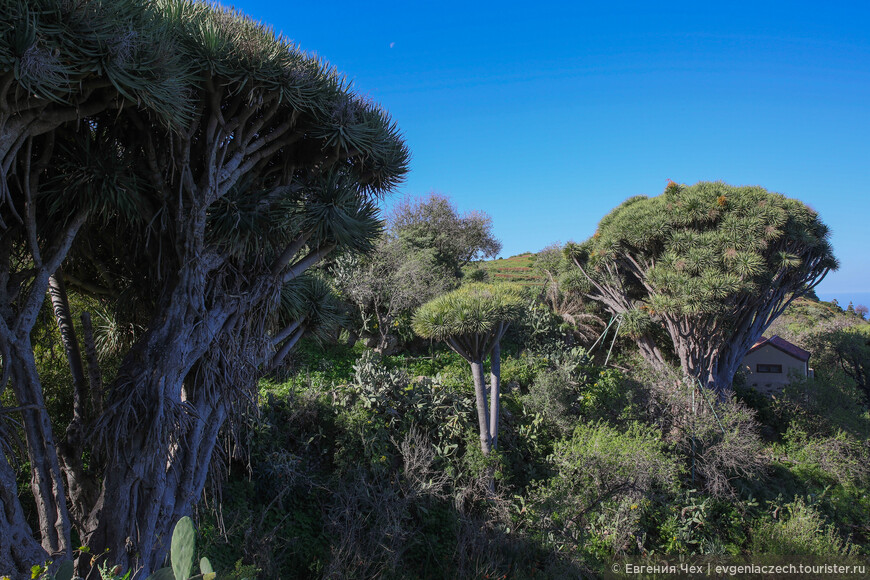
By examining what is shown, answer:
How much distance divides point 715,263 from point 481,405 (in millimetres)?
9225

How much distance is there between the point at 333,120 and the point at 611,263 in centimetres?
1394

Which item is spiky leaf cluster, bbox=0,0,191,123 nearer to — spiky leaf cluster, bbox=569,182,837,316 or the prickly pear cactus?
the prickly pear cactus

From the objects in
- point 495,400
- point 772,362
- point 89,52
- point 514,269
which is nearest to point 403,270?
point 495,400

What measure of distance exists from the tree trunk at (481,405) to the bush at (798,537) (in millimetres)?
5843

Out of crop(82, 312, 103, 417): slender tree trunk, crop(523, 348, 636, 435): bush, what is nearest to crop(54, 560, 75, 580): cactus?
crop(82, 312, 103, 417): slender tree trunk

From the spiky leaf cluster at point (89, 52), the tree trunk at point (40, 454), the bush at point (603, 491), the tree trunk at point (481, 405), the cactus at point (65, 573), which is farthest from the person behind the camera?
the tree trunk at point (481, 405)

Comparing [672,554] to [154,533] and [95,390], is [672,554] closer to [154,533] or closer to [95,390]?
[154,533]

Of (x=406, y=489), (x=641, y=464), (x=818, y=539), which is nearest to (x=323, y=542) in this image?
(x=406, y=489)

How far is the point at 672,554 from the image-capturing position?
31.7 feet

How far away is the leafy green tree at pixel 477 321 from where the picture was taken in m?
9.25

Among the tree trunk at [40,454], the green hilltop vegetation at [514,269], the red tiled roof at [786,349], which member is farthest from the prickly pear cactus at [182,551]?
the green hilltop vegetation at [514,269]

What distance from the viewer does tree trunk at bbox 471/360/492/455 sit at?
10.1 m

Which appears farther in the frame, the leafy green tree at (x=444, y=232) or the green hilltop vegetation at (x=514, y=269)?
the green hilltop vegetation at (x=514, y=269)

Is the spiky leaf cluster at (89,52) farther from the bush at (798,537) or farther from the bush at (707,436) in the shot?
the bush at (798,537)
